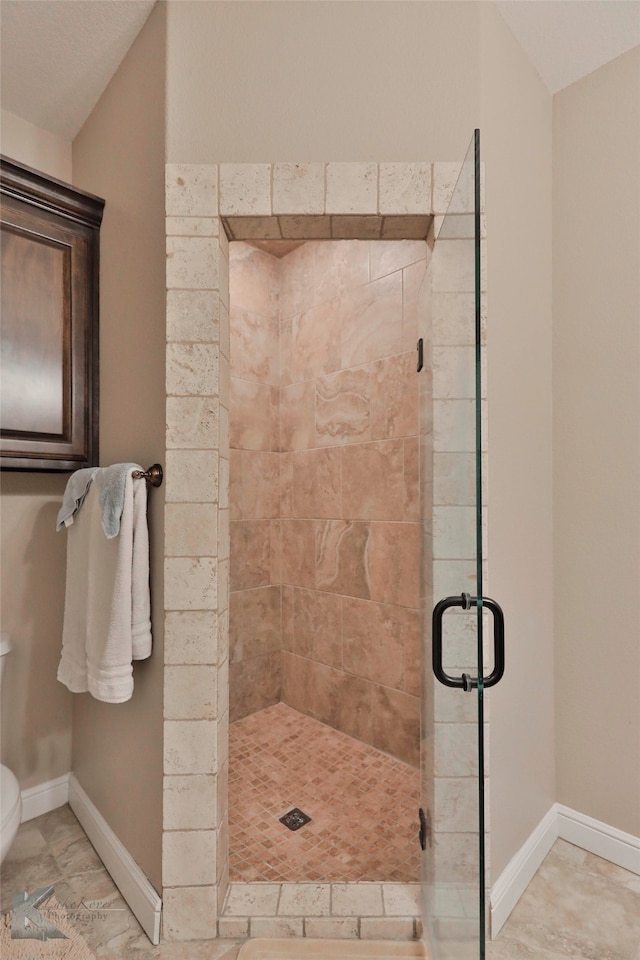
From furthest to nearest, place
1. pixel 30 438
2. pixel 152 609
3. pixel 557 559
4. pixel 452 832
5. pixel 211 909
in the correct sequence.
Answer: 1. pixel 557 559
2. pixel 30 438
3. pixel 152 609
4. pixel 211 909
5. pixel 452 832

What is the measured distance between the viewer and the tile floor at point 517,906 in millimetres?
1339

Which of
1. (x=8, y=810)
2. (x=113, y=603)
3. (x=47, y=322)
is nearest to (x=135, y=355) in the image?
(x=47, y=322)

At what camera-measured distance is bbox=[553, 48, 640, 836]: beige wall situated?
169 cm

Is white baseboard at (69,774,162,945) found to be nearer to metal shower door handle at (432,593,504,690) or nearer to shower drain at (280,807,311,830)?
shower drain at (280,807,311,830)

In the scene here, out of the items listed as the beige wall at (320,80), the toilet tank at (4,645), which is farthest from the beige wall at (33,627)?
the beige wall at (320,80)

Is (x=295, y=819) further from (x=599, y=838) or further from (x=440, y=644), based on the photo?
(x=440, y=644)

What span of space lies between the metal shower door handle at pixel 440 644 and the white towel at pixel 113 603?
0.86 meters

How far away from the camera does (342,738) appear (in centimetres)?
239

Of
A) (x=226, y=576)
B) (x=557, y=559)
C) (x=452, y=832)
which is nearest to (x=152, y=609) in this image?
(x=226, y=576)

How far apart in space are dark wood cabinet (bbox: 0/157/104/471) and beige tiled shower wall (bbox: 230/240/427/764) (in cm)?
90

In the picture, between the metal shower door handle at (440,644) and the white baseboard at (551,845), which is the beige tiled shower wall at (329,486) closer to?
the white baseboard at (551,845)

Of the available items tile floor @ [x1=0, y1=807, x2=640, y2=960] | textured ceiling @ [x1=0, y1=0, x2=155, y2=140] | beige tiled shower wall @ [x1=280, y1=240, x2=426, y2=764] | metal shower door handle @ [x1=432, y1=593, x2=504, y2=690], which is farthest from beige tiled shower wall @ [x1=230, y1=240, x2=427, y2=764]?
metal shower door handle @ [x1=432, y1=593, x2=504, y2=690]

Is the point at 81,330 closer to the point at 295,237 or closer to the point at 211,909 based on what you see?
the point at 295,237

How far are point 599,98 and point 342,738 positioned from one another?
2.77 meters
